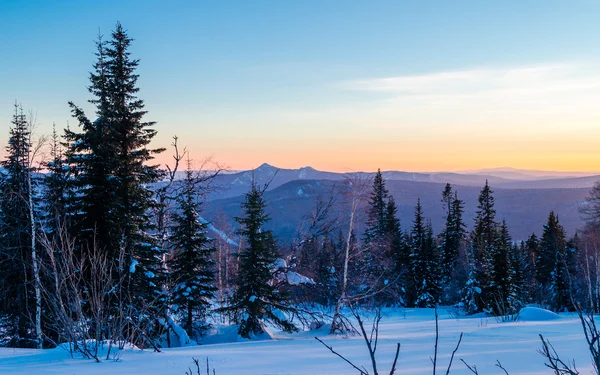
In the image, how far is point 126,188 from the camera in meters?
16.1

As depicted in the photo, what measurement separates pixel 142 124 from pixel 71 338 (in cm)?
988

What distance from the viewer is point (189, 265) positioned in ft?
60.1

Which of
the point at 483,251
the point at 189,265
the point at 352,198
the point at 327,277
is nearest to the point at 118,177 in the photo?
the point at 189,265

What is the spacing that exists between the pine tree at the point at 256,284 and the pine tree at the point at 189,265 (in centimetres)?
188

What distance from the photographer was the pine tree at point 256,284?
1639cm

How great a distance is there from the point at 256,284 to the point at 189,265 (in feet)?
11.2

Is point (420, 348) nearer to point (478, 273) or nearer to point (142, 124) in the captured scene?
point (142, 124)

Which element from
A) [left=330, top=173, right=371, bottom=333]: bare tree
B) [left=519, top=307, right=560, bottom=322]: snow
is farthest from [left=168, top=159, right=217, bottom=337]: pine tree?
[left=519, top=307, right=560, bottom=322]: snow

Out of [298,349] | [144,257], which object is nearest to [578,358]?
[298,349]

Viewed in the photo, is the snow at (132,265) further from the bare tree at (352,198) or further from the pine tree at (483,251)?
the pine tree at (483,251)

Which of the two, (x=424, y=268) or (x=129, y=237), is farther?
(x=424, y=268)

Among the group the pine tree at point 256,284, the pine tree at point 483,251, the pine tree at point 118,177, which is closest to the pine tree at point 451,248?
the pine tree at point 483,251

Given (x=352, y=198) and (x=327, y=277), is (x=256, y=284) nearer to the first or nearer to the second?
(x=352, y=198)

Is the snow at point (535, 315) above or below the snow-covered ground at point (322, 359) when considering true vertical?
below
